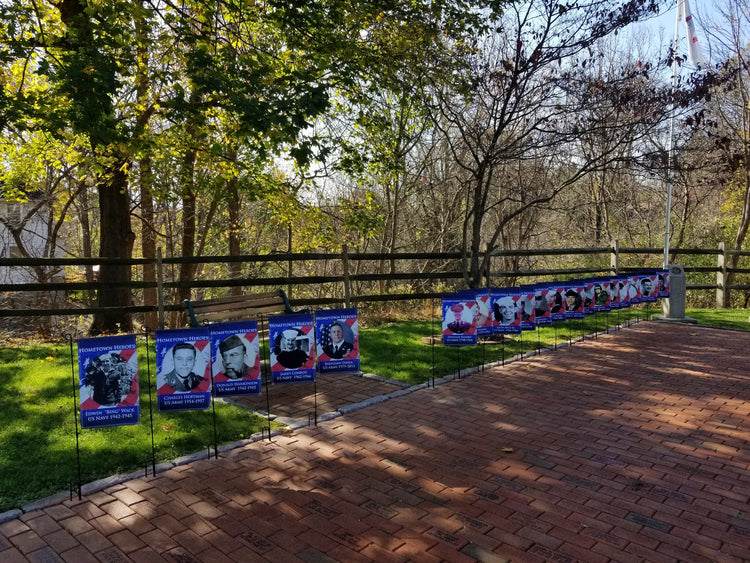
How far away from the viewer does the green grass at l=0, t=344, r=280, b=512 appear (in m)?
4.08

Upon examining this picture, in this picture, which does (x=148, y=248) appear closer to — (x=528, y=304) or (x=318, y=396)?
(x=318, y=396)

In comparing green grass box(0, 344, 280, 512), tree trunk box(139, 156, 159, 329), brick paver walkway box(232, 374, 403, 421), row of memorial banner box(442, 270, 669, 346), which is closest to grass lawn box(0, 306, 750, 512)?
green grass box(0, 344, 280, 512)

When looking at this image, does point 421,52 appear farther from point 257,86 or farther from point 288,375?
point 288,375

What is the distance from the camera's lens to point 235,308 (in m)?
7.41

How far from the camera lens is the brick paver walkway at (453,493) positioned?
3236 mm

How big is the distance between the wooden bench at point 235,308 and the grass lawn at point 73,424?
106 cm

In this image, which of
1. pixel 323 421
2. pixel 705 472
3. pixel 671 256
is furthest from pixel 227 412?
pixel 671 256

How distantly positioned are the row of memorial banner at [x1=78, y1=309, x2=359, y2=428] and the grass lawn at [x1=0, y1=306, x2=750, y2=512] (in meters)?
0.59

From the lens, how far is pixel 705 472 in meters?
4.34

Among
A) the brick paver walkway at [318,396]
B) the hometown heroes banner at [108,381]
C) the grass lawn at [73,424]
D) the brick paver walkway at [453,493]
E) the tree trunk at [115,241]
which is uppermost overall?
the tree trunk at [115,241]

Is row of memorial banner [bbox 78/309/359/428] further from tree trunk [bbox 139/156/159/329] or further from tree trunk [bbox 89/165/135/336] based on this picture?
tree trunk [bbox 139/156/159/329]

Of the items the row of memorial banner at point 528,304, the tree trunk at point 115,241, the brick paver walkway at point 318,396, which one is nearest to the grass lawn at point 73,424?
the brick paver walkway at point 318,396

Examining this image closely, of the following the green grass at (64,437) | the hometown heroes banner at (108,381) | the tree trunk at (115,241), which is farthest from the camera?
the tree trunk at (115,241)

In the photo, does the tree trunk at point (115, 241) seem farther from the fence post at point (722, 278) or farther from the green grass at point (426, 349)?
the fence post at point (722, 278)
